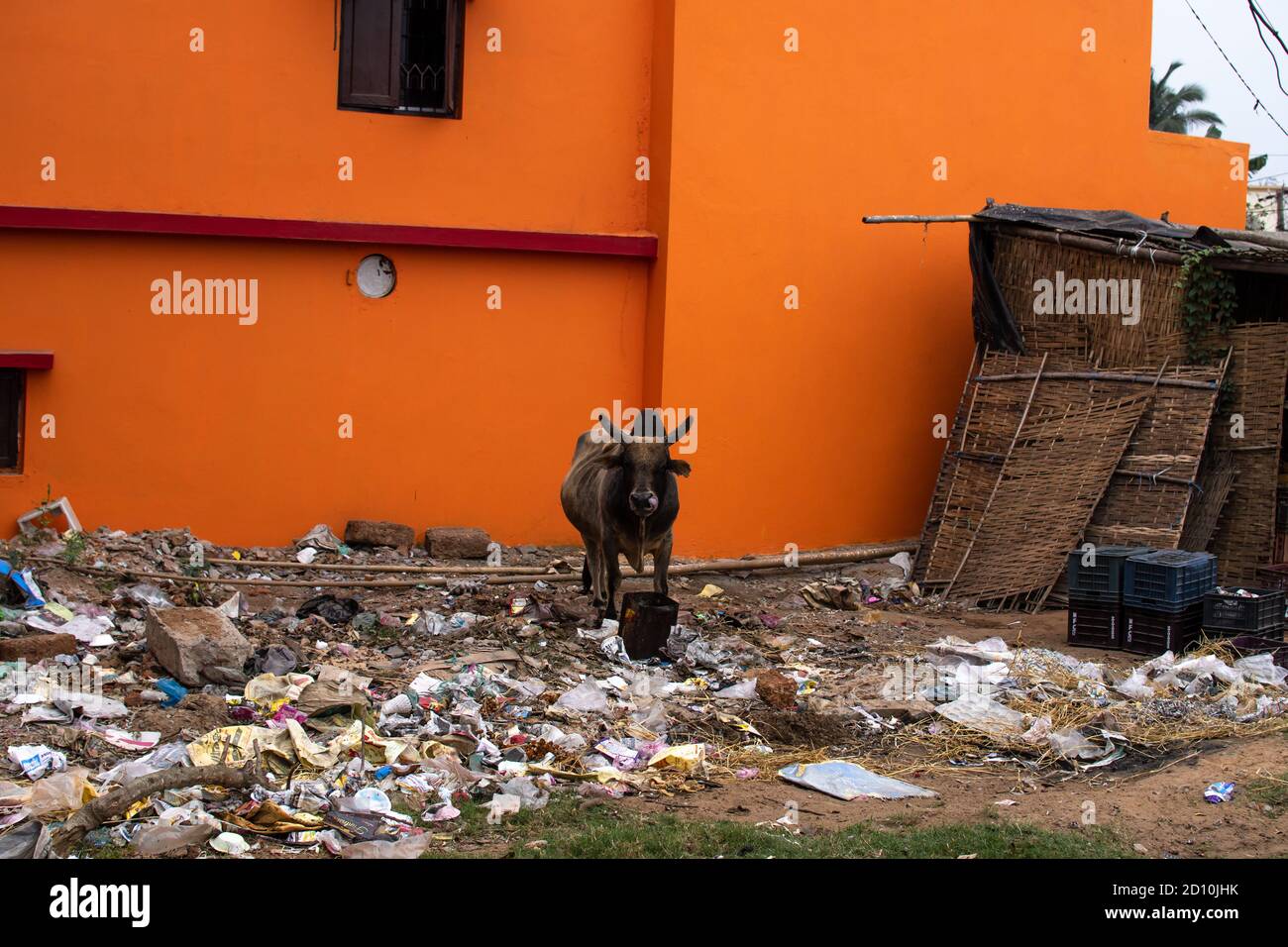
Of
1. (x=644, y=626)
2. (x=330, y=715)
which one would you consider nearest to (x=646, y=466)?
(x=644, y=626)

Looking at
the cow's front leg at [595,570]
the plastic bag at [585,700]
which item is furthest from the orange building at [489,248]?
the plastic bag at [585,700]

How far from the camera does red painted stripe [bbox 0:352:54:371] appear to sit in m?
11.6

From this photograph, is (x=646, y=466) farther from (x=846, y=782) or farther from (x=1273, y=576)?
(x=1273, y=576)

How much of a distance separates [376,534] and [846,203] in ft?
18.4

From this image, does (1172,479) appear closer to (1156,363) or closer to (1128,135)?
(1156,363)

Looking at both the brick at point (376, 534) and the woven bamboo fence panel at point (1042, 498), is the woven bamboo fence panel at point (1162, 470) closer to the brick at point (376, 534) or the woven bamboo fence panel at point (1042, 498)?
the woven bamboo fence panel at point (1042, 498)

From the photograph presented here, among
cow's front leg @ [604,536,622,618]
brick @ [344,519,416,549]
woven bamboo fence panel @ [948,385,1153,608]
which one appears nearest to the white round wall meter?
brick @ [344,519,416,549]

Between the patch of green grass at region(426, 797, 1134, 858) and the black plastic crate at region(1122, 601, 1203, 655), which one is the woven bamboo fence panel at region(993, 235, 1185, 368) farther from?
the patch of green grass at region(426, 797, 1134, 858)

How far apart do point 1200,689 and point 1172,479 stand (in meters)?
3.13

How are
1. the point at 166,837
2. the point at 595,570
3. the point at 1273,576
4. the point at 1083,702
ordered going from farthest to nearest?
the point at 1273,576 → the point at 595,570 → the point at 1083,702 → the point at 166,837

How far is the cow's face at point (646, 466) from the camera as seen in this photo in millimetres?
9555

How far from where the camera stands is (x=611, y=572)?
10.1 metres

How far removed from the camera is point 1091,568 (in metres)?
9.98

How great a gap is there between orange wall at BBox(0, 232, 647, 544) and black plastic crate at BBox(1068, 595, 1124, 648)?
4999 millimetres
